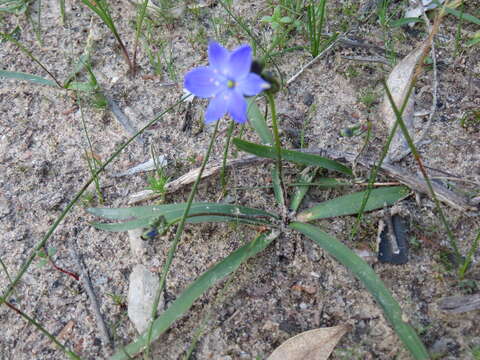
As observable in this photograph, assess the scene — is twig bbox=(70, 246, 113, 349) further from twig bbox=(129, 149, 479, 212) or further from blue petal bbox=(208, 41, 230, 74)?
blue petal bbox=(208, 41, 230, 74)

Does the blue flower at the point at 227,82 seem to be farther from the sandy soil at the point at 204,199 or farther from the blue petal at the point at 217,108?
the sandy soil at the point at 204,199

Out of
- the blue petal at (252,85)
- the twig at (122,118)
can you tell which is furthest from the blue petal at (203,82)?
the twig at (122,118)

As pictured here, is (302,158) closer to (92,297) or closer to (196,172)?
(196,172)

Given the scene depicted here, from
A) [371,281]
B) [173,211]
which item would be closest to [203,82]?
[173,211]

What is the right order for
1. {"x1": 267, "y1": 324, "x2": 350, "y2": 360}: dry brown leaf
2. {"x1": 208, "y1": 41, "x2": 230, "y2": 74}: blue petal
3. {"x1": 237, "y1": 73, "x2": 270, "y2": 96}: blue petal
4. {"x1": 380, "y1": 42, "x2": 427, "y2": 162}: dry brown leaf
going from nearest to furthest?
{"x1": 237, "y1": 73, "x2": 270, "y2": 96}: blue petal < {"x1": 208, "y1": 41, "x2": 230, "y2": 74}: blue petal < {"x1": 267, "y1": 324, "x2": 350, "y2": 360}: dry brown leaf < {"x1": 380, "y1": 42, "x2": 427, "y2": 162}: dry brown leaf

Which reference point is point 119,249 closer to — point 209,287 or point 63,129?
point 209,287

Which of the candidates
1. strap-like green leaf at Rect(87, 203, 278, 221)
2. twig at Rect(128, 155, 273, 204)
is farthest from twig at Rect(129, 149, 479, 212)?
strap-like green leaf at Rect(87, 203, 278, 221)

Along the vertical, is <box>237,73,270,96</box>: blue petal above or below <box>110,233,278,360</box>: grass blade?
above

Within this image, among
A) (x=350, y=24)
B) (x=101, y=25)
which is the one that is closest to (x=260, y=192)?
(x=350, y=24)
